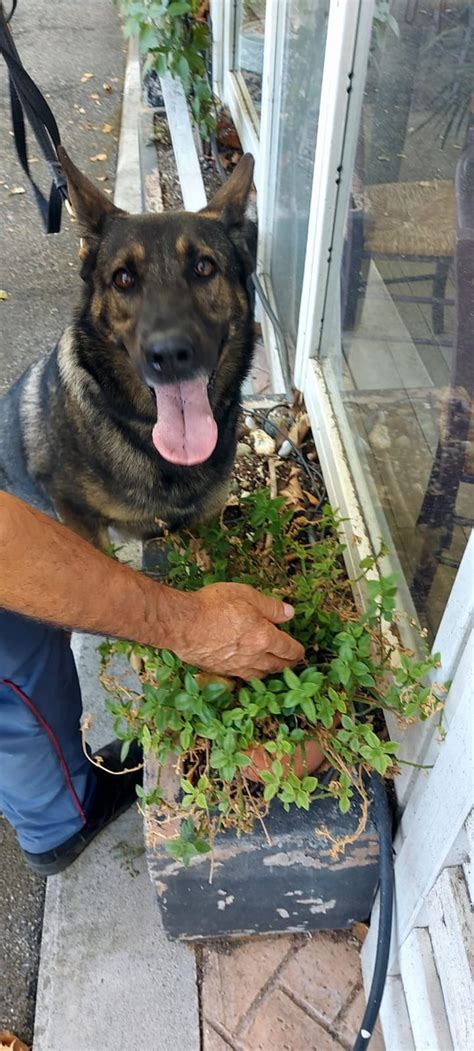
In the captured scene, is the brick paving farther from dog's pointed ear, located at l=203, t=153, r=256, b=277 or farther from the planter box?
dog's pointed ear, located at l=203, t=153, r=256, b=277

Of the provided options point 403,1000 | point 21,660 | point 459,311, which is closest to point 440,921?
point 403,1000

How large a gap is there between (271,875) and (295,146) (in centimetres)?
274

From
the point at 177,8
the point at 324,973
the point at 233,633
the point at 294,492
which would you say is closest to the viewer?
the point at 233,633

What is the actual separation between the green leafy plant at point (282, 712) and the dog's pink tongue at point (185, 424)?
0.28 meters

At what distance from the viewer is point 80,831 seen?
2.13 m

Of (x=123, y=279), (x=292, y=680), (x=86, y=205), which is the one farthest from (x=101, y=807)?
(x=86, y=205)

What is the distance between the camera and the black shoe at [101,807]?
81.8 inches

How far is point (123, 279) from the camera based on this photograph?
199 cm

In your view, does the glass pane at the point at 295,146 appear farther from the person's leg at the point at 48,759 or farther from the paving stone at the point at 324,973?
the paving stone at the point at 324,973

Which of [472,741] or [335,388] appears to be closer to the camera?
[472,741]

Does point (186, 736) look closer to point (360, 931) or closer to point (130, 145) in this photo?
point (360, 931)

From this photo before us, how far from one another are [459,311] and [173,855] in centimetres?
133

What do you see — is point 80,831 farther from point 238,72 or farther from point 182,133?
point 238,72

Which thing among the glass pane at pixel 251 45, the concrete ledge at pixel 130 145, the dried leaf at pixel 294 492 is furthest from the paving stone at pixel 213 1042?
the glass pane at pixel 251 45
